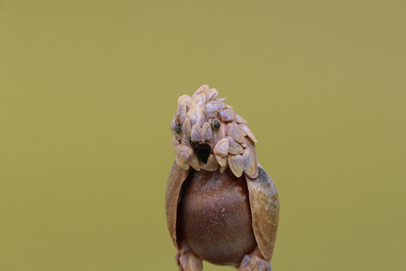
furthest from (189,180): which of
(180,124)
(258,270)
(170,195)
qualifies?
(258,270)

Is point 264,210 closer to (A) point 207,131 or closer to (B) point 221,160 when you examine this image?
(B) point 221,160

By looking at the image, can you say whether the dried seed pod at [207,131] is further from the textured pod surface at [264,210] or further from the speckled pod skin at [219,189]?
the textured pod surface at [264,210]

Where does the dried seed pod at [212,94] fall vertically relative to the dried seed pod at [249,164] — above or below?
above

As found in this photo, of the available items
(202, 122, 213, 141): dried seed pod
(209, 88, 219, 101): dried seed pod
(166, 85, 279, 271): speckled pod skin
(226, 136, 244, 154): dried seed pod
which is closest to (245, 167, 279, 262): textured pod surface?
(166, 85, 279, 271): speckled pod skin

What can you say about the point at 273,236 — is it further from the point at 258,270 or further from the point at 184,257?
the point at 184,257

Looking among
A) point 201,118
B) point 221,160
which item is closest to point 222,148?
point 221,160

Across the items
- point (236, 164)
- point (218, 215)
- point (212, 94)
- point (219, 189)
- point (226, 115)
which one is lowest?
point (218, 215)

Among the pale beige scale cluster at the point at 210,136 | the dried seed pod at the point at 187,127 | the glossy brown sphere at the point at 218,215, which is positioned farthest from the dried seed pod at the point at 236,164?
the dried seed pod at the point at 187,127
